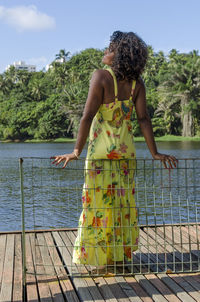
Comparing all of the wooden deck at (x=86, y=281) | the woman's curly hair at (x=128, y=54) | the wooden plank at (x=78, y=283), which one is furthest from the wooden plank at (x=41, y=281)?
the woman's curly hair at (x=128, y=54)

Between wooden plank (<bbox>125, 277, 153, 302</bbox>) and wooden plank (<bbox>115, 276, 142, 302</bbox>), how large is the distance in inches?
1.0

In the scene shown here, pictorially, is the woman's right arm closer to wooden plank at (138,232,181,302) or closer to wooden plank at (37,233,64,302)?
wooden plank at (138,232,181,302)

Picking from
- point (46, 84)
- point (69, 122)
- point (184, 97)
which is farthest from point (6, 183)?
point (46, 84)

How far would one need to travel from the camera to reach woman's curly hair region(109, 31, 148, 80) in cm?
331

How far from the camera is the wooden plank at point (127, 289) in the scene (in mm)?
3070

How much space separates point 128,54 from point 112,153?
2.55ft

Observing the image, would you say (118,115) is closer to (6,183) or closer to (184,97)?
(6,183)

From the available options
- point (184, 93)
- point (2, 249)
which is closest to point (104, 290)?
point (2, 249)

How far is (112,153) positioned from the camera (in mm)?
3414

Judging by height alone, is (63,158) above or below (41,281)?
above

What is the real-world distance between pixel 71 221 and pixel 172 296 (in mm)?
4465

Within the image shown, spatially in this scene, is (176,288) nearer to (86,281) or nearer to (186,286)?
(186,286)

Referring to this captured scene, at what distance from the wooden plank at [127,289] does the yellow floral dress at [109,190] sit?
194mm

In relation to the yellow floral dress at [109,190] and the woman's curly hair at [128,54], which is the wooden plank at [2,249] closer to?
the yellow floral dress at [109,190]
